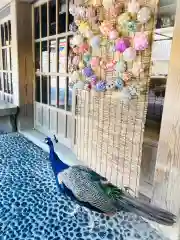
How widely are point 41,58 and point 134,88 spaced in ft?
5.27

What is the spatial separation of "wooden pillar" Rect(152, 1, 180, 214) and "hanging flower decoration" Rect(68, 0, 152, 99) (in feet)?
0.64

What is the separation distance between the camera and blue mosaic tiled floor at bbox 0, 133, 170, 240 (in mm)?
1259

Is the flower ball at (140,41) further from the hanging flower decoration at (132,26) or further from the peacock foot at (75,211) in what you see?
the peacock foot at (75,211)

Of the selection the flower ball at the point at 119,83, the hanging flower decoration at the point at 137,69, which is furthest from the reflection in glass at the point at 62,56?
the hanging flower decoration at the point at 137,69

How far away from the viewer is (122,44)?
1.33 metres

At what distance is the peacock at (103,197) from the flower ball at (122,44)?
2.64 ft

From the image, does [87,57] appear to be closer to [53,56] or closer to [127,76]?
[127,76]

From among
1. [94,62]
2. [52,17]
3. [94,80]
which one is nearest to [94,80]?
[94,80]

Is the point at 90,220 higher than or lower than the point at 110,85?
lower

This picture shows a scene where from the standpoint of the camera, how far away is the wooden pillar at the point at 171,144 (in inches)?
43.3

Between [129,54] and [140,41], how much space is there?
0.33 feet

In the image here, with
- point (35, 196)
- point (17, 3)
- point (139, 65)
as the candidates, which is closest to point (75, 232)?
point (35, 196)

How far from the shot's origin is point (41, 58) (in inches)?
102

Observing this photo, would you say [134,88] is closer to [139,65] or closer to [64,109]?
[139,65]
